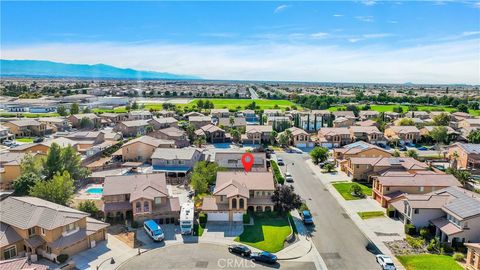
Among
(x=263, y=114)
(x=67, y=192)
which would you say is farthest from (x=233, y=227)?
(x=263, y=114)

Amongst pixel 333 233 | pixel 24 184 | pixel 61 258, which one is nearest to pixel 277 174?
pixel 333 233

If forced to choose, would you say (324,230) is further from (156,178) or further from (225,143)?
(225,143)

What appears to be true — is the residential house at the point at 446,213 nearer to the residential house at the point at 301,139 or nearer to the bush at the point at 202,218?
the bush at the point at 202,218

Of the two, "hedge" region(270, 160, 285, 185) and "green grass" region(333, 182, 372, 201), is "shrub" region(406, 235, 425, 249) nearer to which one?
"green grass" region(333, 182, 372, 201)

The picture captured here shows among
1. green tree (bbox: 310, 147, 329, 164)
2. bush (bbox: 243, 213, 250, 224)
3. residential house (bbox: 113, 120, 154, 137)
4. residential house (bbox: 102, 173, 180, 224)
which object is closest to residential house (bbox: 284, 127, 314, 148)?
green tree (bbox: 310, 147, 329, 164)

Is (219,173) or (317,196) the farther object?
(317,196)

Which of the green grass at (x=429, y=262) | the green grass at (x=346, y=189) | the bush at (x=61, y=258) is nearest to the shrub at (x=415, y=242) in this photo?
the green grass at (x=429, y=262)

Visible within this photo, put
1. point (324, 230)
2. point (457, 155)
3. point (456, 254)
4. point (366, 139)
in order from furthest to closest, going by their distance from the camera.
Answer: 1. point (366, 139)
2. point (457, 155)
3. point (324, 230)
4. point (456, 254)
